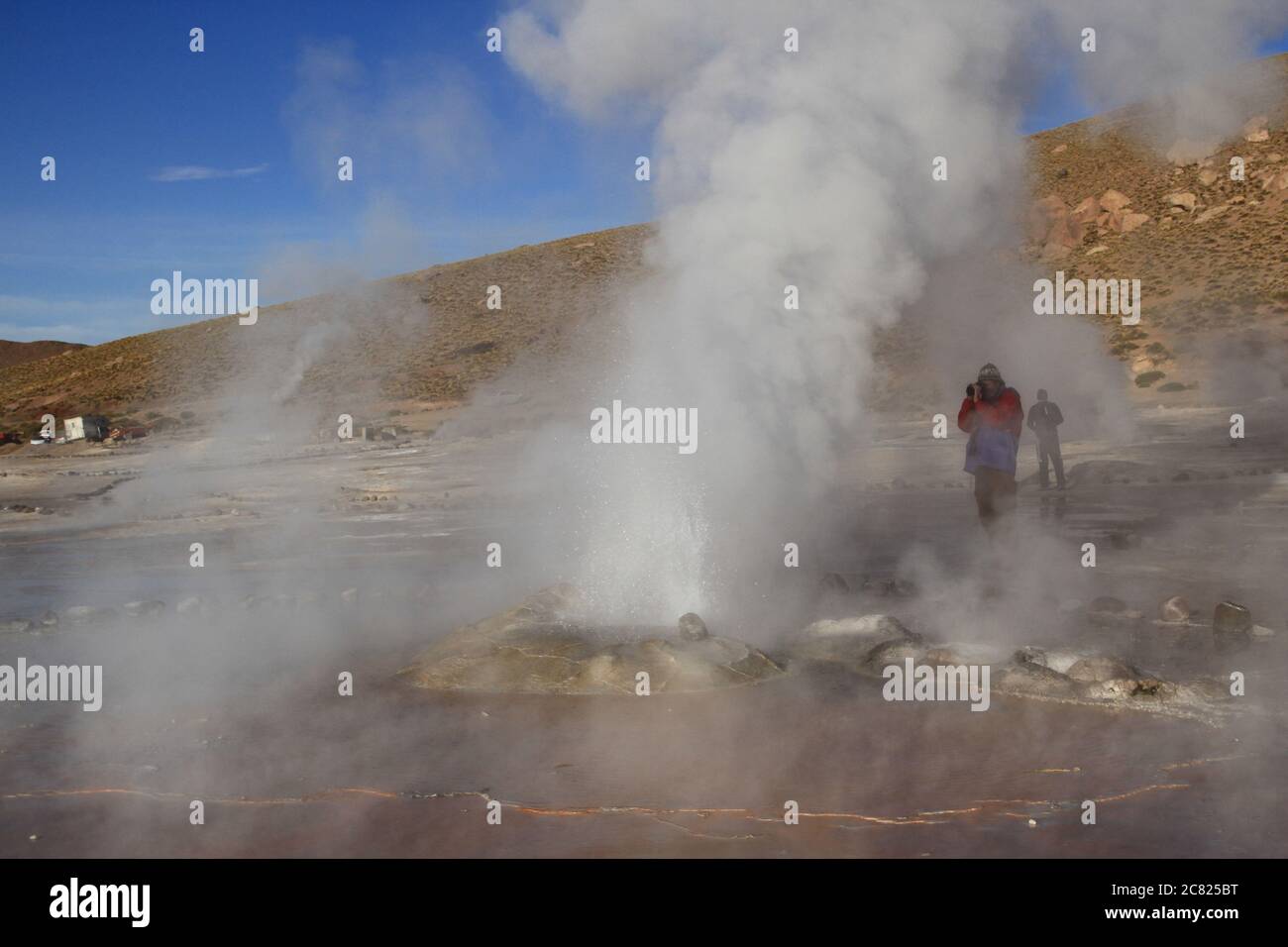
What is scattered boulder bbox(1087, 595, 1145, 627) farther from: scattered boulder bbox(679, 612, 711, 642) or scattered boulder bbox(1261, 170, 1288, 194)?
→ scattered boulder bbox(1261, 170, 1288, 194)

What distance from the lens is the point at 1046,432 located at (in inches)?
497

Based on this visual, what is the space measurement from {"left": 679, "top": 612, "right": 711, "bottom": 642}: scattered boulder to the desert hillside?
53.0ft

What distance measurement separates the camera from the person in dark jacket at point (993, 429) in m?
7.69

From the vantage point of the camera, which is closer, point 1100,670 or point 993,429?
point 1100,670

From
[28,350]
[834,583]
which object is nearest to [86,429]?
[834,583]

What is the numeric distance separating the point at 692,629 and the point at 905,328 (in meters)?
17.3

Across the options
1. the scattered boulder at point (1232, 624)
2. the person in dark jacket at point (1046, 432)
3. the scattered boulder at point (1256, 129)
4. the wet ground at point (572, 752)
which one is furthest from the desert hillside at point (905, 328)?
the scattered boulder at point (1232, 624)

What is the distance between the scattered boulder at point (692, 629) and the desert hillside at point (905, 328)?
16167mm

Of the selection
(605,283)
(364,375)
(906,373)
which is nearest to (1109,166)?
(605,283)

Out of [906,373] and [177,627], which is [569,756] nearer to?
[177,627]

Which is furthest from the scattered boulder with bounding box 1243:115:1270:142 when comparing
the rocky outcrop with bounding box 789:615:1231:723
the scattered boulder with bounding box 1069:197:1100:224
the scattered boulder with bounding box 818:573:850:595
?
the rocky outcrop with bounding box 789:615:1231:723

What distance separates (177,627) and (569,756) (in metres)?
4.14

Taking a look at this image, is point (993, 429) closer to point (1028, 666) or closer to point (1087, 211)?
point (1028, 666)

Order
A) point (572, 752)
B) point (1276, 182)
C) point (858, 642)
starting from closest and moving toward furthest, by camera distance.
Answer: point (572, 752)
point (858, 642)
point (1276, 182)
